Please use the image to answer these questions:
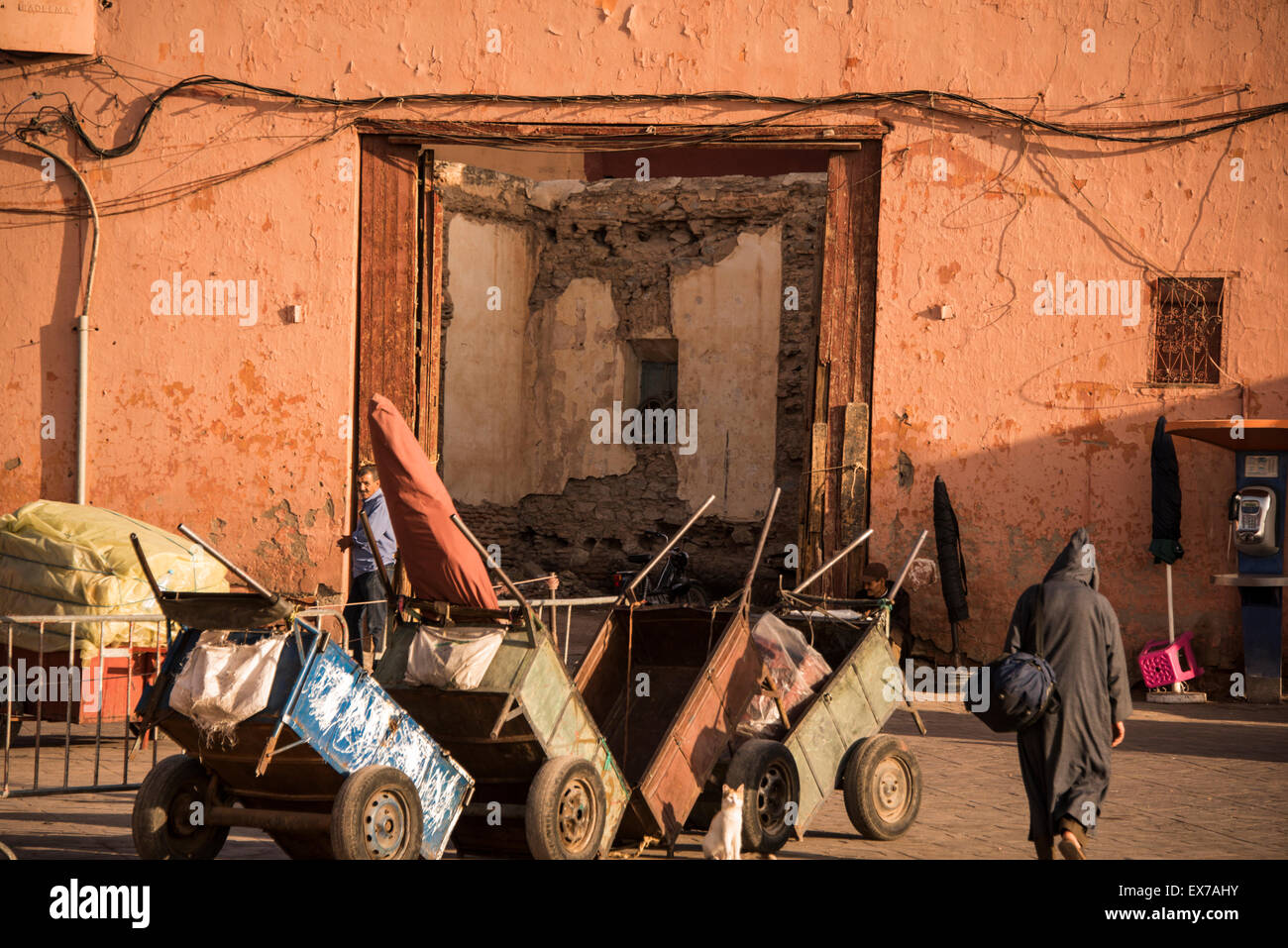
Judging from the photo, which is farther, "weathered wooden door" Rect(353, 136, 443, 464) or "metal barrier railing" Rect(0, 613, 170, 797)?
"weathered wooden door" Rect(353, 136, 443, 464)

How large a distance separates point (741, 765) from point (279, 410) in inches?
306

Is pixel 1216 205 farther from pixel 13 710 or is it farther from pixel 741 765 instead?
pixel 13 710

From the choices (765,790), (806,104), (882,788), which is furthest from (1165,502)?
(765,790)

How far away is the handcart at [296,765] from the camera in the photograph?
5301 mm

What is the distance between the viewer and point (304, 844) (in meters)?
5.87

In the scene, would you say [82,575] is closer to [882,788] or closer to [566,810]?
[566,810]

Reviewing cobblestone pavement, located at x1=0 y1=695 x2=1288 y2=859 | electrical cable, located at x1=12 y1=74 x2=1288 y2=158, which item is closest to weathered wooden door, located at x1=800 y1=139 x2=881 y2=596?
electrical cable, located at x1=12 y1=74 x2=1288 y2=158

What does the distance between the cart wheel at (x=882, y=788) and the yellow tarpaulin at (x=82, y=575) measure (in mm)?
4825

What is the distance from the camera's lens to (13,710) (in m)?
8.97

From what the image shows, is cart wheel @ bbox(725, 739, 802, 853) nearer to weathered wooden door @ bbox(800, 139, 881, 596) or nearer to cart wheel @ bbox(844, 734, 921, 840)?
cart wheel @ bbox(844, 734, 921, 840)

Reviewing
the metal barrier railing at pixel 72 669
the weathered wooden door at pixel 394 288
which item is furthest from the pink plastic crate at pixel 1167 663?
the metal barrier railing at pixel 72 669

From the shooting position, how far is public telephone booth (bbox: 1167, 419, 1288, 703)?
11.7 metres

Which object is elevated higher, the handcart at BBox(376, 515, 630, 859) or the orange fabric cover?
the orange fabric cover
